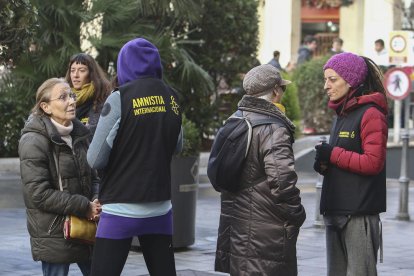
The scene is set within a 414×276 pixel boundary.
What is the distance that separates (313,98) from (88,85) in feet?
47.2

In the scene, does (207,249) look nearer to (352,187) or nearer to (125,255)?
(352,187)

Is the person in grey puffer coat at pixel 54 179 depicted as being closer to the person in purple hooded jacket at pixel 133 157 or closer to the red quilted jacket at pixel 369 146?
the person in purple hooded jacket at pixel 133 157

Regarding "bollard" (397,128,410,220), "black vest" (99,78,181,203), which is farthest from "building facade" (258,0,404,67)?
"black vest" (99,78,181,203)

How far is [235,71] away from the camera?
18516mm

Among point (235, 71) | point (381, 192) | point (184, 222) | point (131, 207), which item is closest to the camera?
point (131, 207)

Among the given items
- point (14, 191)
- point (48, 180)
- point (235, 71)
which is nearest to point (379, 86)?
point (48, 180)

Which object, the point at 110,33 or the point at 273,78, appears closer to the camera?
the point at 273,78

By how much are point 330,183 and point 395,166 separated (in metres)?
12.8

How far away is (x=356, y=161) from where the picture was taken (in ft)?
20.3

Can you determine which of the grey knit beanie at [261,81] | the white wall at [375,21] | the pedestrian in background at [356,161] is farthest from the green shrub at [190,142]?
the white wall at [375,21]

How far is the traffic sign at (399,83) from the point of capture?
1568cm

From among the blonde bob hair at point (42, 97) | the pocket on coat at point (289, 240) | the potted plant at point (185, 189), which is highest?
the blonde bob hair at point (42, 97)

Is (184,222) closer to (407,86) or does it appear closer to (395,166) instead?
(407,86)

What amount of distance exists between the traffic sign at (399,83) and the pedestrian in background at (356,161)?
9.44 meters
